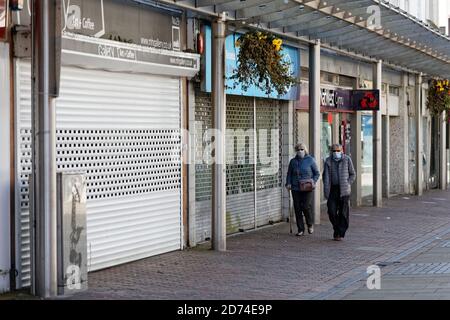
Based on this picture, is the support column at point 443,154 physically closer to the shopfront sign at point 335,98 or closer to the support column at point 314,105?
the shopfront sign at point 335,98

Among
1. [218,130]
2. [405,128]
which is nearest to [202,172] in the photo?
[218,130]

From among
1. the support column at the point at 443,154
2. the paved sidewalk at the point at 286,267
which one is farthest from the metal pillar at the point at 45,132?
the support column at the point at 443,154

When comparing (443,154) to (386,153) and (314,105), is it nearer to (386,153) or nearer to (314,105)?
(386,153)

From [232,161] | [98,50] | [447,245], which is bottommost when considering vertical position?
[447,245]

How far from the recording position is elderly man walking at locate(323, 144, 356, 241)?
587 inches

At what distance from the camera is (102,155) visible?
38.8 feet

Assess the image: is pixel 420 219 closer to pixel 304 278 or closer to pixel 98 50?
pixel 304 278

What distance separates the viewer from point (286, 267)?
39.4 feet

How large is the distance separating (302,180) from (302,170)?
177mm

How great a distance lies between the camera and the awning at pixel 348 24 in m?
13.2

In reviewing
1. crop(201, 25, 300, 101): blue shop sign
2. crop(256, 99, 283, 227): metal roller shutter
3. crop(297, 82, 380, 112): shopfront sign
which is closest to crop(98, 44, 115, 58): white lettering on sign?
crop(201, 25, 300, 101): blue shop sign

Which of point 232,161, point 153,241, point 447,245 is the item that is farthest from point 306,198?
point 153,241

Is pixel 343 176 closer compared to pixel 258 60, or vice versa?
pixel 258 60

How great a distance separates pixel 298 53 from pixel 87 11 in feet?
25.8
